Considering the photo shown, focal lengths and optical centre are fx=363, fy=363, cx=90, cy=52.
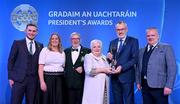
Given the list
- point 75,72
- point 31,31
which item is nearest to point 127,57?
point 75,72

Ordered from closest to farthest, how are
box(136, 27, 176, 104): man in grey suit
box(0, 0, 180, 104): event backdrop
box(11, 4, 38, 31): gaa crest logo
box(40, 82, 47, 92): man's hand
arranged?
box(136, 27, 176, 104): man in grey suit, box(40, 82, 47, 92): man's hand, box(0, 0, 180, 104): event backdrop, box(11, 4, 38, 31): gaa crest logo

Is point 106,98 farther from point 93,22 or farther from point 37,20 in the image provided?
point 37,20

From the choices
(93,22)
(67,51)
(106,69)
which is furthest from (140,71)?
(93,22)

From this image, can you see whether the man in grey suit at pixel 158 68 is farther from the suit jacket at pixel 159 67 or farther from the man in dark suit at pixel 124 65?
the man in dark suit at pixel 124 65

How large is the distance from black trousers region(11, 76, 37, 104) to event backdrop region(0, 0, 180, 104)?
1.01 metres

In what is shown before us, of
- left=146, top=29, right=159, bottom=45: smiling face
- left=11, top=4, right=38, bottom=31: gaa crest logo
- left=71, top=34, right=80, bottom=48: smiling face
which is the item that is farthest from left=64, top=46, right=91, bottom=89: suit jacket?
left=11, top=4, right=38, bottom=31: gaa crest logo

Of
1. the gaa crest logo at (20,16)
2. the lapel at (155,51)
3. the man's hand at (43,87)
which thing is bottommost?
the man's hand at (43,87)

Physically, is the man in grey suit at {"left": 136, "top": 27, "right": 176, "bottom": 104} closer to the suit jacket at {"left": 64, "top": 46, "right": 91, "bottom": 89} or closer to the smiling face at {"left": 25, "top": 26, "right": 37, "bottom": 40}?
the suit jacket at {"left": 64, "top": 46, "right": 91, "bottom": 89}

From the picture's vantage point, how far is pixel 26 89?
5.36m

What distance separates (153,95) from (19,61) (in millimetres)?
1984

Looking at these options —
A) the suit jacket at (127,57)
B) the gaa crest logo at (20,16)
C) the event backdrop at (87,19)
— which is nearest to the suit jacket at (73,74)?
the suit jacket at (127,57)

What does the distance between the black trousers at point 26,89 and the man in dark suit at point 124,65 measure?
1.19 meters

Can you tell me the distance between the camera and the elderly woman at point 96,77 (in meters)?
5.08

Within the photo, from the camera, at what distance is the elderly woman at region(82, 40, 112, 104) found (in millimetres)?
5078
